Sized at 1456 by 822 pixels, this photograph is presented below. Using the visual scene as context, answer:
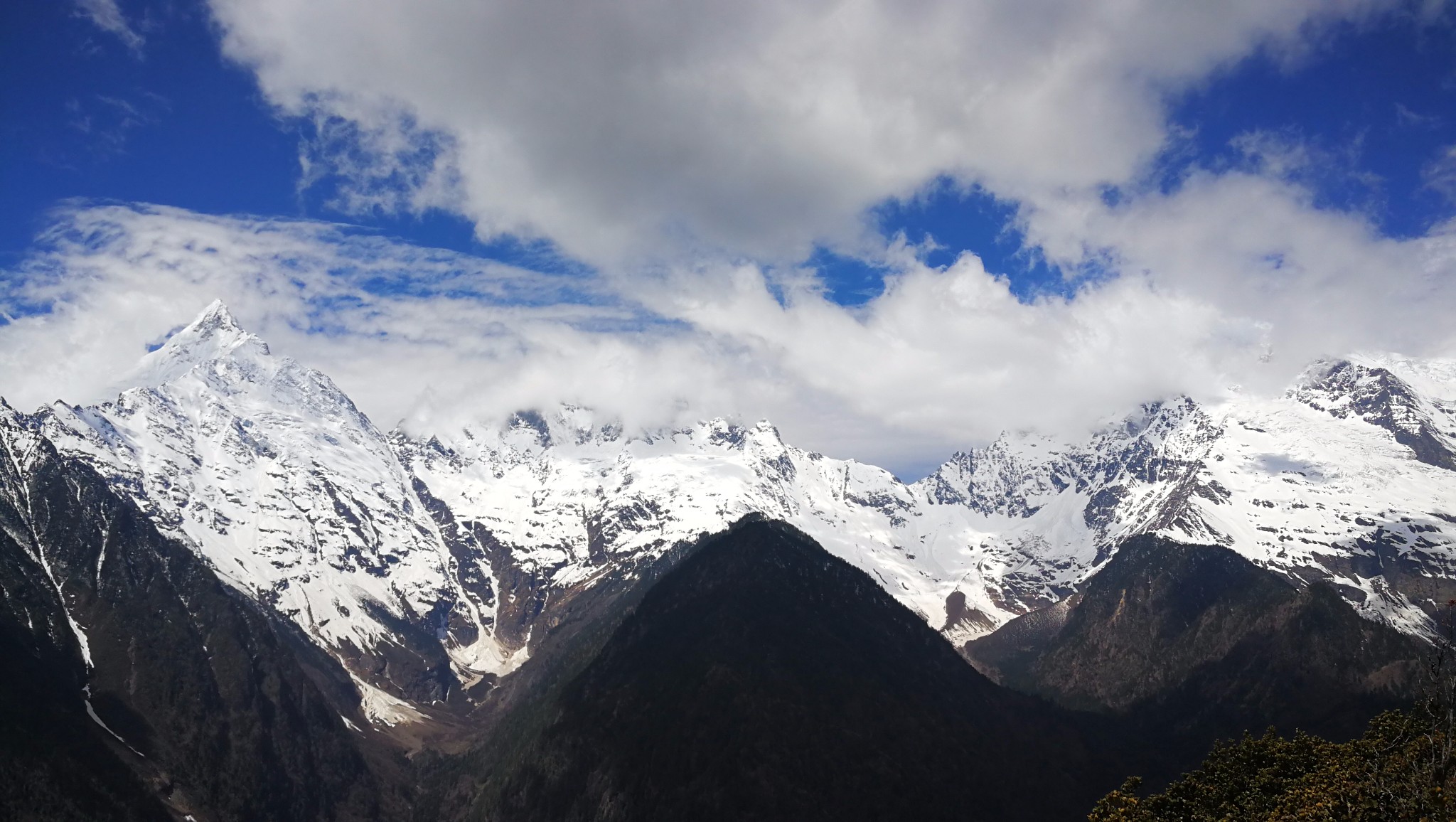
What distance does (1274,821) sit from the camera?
105m

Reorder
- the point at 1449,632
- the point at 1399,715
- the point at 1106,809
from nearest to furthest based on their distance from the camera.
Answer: the point at 1449,632 < the point at 1106,809 < the point at 1399,715

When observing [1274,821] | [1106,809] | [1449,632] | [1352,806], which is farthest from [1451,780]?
[1449,632]

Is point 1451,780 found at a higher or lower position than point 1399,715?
lower

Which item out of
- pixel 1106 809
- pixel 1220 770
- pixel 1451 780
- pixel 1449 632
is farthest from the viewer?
pixel 1220 770

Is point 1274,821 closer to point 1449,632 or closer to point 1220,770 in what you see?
point 1220,770

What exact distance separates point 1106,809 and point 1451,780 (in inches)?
1400

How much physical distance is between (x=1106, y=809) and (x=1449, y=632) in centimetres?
6004

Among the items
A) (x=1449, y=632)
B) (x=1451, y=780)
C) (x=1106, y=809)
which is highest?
(x=1449, y=632)

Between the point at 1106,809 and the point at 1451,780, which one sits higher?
the point at 1451,780

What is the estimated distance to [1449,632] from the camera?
66.8m

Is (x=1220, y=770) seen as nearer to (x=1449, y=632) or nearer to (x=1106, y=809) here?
(x=1106, y=809)

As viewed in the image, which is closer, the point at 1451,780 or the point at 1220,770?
the point at 1451,780

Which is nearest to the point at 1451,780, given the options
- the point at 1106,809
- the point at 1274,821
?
the point at 1274,821

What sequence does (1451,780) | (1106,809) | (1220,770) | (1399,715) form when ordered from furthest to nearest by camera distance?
(1399,715)
(1220,770)
(1106,809)
(1451,780)
